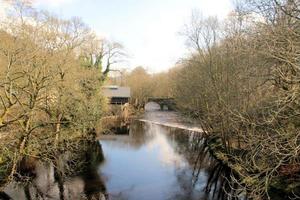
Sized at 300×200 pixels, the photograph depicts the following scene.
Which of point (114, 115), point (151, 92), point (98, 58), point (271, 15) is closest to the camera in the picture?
point (271, 15)

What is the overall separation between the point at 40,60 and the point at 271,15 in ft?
28.9

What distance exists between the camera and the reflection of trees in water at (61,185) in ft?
45.4

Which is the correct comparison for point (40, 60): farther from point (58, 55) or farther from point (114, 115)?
point (114, 115)

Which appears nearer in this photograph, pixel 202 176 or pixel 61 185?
pixel 61 185

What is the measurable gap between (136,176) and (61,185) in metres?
4.04

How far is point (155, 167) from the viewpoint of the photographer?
19.2 metres

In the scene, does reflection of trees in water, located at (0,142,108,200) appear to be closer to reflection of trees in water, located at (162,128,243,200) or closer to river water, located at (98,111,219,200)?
river water, located at (98,111,219,200)

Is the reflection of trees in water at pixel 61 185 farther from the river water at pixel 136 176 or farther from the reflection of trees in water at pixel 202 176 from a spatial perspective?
the reflection of trees in water at pixel 202 176

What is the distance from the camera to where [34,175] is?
648 inches

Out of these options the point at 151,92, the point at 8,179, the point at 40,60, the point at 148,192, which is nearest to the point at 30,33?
the point at 40,60

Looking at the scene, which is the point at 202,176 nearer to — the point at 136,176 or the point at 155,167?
the point at 155,167

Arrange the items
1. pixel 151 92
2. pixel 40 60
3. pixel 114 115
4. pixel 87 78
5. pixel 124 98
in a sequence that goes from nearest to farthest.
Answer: pixel 40 60 < pixel 87 78 < pixel 114 115 < pixel 124 98 < pixel 151 92

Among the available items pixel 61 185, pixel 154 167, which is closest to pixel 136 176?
pixel 154 167

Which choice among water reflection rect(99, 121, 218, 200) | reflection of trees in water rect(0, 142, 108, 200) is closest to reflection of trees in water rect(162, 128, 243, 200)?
water reflection rect(99, 121, 218, 200)
